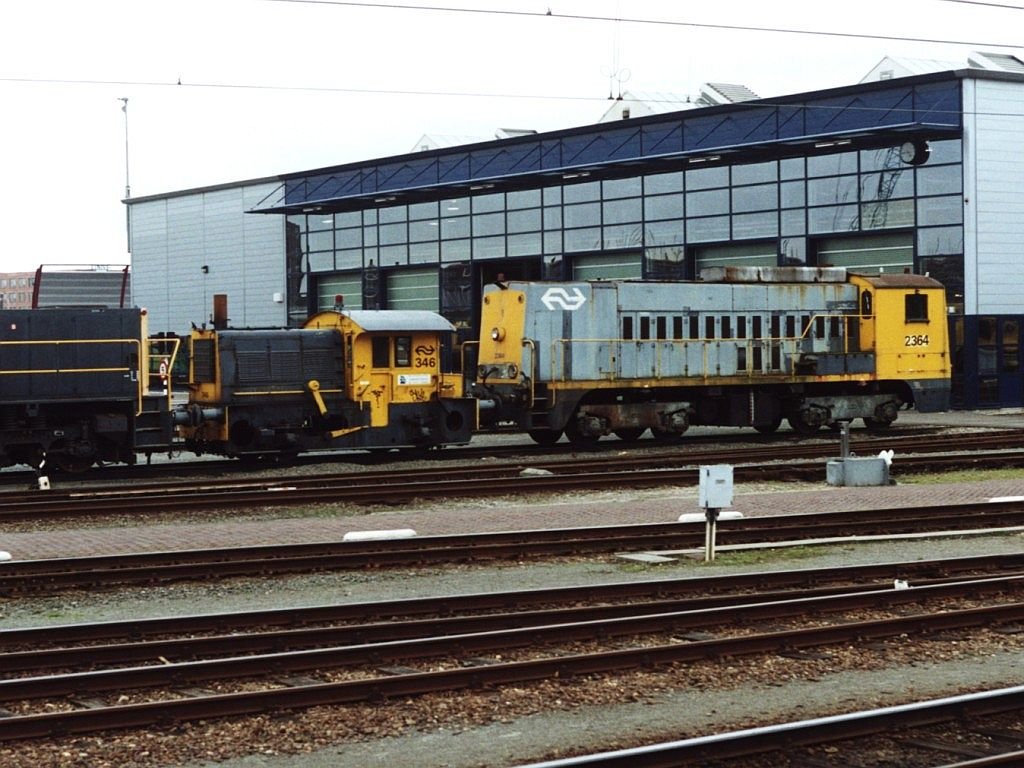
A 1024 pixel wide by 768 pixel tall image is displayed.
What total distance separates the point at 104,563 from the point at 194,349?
1248 centimetres

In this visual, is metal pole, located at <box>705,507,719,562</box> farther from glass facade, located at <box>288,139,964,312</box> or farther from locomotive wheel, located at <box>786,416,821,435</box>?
glass facade, located at <box>288,139,964,312</box>

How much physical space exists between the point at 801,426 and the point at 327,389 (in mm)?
12203

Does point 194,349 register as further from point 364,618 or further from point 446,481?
point 364,618

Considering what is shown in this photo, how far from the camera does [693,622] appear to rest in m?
11.7

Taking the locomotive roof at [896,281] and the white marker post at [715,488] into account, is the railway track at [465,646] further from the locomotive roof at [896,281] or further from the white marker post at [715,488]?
the locomotive roof at [896,281]

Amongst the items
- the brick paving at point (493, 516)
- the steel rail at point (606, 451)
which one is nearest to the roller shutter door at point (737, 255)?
the steel rail at point (606, 451)

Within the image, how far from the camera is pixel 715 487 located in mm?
15242

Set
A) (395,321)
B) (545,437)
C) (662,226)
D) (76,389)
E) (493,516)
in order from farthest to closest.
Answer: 1. (662,226)
2. (545,437)
3. (395,321)
4. (76,389)
5. (493,516)

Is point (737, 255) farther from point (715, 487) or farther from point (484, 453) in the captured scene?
Answer: point (715, 487)

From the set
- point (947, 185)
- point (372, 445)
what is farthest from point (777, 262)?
point (372, 445)

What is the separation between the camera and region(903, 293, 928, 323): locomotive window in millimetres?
34125

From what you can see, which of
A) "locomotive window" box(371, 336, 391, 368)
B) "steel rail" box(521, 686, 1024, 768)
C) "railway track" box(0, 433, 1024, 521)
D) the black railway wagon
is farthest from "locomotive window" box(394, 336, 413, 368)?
"steel rail" box(521, 686, 1024, 768)

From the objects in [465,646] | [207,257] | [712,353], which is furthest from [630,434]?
[207,257]

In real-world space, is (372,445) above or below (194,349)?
below
